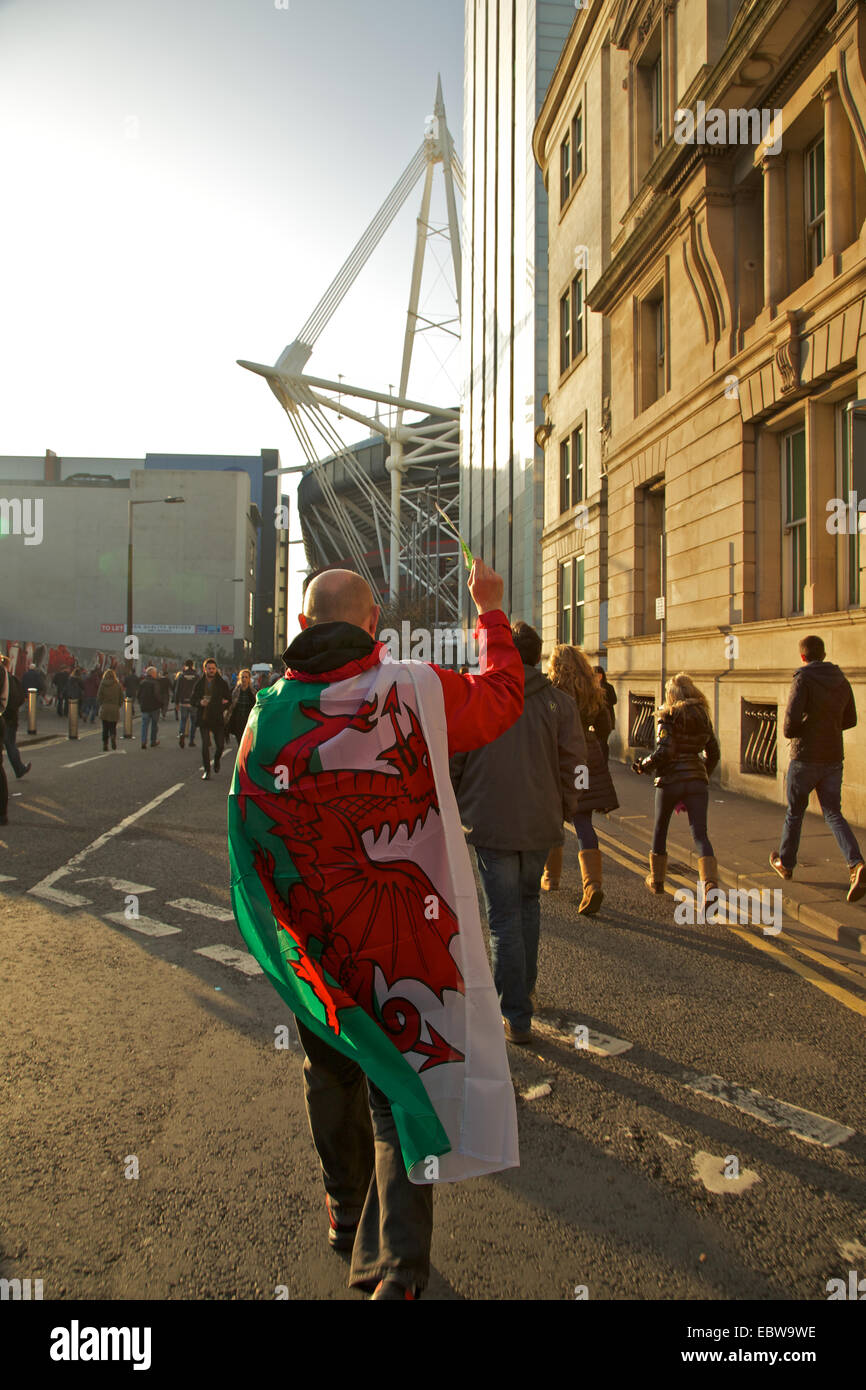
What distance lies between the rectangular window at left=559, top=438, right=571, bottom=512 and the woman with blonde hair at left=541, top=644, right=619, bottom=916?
18.1 m

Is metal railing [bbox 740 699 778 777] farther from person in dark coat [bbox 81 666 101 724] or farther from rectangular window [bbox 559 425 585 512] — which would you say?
person in dark coat [bbox 81 666 101 724]

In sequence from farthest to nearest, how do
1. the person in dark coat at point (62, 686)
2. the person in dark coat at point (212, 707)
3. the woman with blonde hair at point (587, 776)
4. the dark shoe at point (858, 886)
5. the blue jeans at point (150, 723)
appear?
the person in dark coat at point (62, 686), the blue jeans at point (150, 723), the person in dark coat at point (212, 707), the dark shoe at point (858, 886), the woman with blonde hair at point (587, 776)

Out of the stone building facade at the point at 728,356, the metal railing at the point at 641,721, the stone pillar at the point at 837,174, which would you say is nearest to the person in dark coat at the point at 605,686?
the stone building facade at the point at 728,356

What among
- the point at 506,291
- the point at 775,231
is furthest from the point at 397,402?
the point at 775,231

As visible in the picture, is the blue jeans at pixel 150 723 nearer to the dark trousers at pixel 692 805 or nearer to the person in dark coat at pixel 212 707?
the person in dark coat at pixel 212 707

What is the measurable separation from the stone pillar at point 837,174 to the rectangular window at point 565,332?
13.3 m

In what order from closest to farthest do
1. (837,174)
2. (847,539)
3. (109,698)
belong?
A: 1. (837,174)
2. (847,539)
3. (109,698)

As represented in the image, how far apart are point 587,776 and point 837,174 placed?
891 cm

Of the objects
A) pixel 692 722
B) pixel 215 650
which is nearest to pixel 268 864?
pixel 692 722

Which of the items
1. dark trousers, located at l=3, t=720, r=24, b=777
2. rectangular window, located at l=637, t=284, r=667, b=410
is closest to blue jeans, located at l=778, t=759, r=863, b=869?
dark trousers, located at l=3, t=720, r=24, b=777

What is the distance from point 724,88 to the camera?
1255cm

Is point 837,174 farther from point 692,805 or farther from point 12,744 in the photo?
point 12,744

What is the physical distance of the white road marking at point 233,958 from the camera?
4.95 meters

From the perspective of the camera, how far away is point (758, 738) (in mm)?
12617
